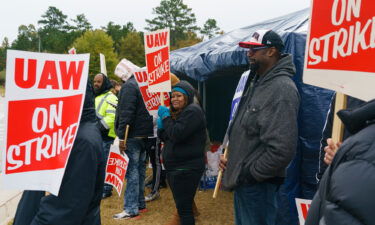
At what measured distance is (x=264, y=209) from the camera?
2541 millimetres

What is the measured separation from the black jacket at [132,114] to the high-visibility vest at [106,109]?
525 mm

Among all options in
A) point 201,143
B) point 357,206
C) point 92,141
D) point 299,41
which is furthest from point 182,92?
point 357,206

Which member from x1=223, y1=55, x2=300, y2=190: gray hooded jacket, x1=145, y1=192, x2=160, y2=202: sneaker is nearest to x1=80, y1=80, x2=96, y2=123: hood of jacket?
x1=223, y1=55, x2=300, y2=190: gray hooded jacket

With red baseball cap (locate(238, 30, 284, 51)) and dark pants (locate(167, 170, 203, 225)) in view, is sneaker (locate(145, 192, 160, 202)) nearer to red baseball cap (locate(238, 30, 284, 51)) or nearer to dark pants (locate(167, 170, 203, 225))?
dark pants (locate(167, 170, 203, 225))

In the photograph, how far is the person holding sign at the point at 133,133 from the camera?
15.0 feet

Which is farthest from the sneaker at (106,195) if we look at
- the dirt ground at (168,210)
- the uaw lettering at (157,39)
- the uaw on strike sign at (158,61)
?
the uaw lettering at (157,39)

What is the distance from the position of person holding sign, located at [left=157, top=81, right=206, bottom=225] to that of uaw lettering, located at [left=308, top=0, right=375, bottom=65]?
5.93 feet

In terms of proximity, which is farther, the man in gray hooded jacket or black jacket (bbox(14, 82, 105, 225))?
the man in gray hooded jacket

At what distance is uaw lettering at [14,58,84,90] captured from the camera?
1690 millimetres

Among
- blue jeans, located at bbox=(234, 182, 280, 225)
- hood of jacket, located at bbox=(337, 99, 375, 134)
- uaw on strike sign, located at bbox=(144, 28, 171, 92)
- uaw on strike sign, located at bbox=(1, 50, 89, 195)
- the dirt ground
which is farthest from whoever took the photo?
the dirt ground

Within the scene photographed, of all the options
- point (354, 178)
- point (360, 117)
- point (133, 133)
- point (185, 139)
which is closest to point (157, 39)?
point (133, 133)

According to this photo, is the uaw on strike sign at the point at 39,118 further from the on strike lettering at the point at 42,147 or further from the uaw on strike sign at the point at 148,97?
the uaw on strike sign at the point at 148,97

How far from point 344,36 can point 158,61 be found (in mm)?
2830

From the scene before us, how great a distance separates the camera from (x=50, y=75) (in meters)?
1.78
